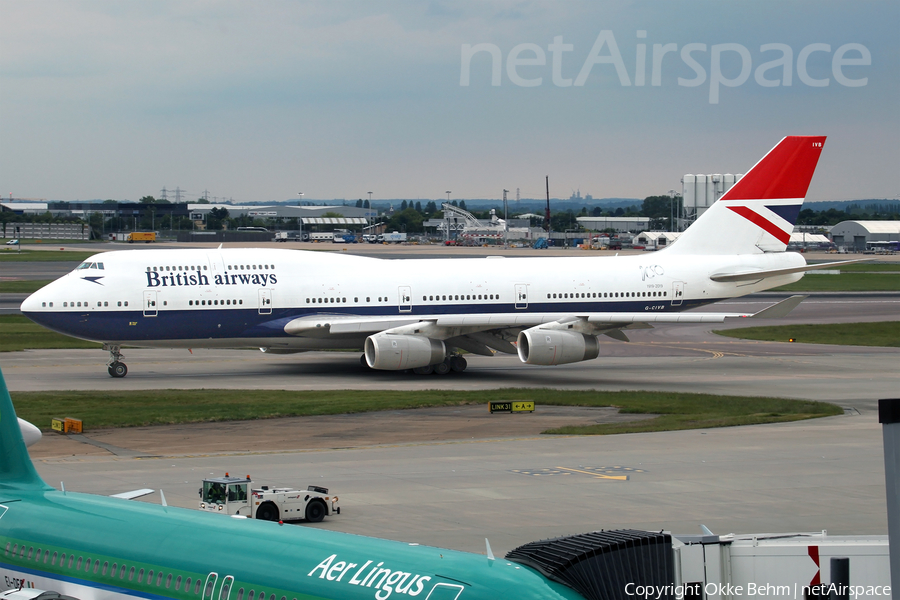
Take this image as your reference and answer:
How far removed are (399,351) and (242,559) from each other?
101ft

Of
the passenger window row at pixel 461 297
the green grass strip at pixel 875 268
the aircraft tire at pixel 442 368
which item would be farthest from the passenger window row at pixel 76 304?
the green grass strip at pixel 875 268

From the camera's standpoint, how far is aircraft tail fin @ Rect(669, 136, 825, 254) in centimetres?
4956

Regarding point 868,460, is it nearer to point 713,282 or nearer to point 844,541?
point 844,541

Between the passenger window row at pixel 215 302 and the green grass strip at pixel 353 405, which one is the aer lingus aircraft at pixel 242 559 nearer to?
the green grass strip at pixel 353 405

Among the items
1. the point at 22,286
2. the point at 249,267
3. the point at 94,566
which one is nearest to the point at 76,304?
the point at 249,267

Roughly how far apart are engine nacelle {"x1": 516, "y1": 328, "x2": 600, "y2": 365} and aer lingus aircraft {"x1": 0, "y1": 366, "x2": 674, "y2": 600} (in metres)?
29.0

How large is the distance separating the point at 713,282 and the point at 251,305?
22205 millimetres

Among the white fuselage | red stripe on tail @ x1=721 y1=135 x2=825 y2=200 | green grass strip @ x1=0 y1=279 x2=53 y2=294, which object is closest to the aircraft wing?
the white fuselage

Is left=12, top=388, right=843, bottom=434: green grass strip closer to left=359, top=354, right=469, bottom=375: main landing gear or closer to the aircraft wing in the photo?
the aircraft wing

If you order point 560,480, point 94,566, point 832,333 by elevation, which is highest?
point 94,566

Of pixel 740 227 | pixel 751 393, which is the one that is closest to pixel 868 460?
pixel 751 393

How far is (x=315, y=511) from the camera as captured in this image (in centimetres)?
2120

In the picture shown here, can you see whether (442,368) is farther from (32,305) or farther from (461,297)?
(32,305)

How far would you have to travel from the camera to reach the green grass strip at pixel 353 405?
3344 centimetres
